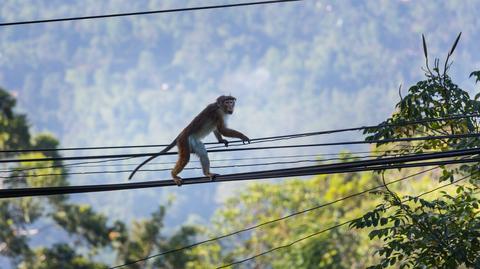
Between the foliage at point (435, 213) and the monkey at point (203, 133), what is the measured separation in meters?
1.68

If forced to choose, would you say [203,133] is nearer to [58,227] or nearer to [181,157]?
[181,157]

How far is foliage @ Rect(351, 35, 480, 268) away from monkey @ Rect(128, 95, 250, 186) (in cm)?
168

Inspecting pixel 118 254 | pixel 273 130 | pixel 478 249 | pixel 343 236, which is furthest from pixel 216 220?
pixel 273 130

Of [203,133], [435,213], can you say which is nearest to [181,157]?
[203,133]

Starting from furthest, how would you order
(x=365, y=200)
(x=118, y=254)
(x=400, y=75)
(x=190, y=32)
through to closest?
1. (x=190, y=32)
2. (x=400, y=75)
3. (x=365, y=200)
4. (x=118, y=254)

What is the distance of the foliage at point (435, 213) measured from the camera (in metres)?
7.45

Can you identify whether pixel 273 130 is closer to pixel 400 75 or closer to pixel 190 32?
pixel 400 75

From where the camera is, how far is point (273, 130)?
154 metres

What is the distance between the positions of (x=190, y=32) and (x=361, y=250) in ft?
574

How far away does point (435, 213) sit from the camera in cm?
794

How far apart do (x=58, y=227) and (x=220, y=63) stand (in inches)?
6224

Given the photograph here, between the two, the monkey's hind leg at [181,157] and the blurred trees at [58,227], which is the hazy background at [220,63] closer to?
the blurred trees at [58,227]

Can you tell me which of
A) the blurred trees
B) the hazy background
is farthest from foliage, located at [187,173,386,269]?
the hazy background

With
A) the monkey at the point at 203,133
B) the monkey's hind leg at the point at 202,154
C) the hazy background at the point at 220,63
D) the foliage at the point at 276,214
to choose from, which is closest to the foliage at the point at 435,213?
the monkey's hind leg at the point at 202,154
